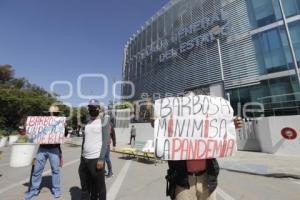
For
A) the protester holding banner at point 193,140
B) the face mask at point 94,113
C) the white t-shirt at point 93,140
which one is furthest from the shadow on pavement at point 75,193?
the protester holding banner at point 193,140

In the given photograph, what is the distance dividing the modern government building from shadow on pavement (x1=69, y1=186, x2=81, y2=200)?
35.6 feet

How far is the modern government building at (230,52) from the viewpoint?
2116 centimetres

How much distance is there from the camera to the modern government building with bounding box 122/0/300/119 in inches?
833

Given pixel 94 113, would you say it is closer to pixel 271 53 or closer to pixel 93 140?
pixel 93 140

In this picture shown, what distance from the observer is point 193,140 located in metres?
2.93

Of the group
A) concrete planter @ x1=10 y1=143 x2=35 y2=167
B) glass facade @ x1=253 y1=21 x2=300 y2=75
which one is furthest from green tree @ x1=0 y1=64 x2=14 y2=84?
glass facade @ x1=253 y1=21 x2=300 y2=75

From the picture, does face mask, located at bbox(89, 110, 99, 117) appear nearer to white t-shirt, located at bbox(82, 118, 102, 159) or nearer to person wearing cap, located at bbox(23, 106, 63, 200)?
white t-shirt, located at bbox(82, 118, 102, 159)

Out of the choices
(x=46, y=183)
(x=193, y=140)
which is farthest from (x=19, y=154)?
(x=193, y=140)

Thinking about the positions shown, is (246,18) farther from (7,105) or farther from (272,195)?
(7,105)

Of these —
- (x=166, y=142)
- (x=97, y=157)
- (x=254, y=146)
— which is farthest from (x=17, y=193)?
(x=254, y=146)

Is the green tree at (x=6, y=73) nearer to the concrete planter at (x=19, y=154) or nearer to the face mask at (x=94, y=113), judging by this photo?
the concrete planter at (x=19, y=154)

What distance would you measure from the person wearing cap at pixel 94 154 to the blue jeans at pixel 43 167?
5.13ft

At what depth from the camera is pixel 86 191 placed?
4.05 meters

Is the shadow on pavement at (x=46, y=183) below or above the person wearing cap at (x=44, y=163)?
below
